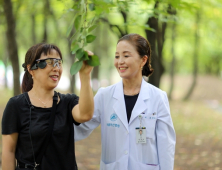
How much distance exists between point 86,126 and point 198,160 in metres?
5.71

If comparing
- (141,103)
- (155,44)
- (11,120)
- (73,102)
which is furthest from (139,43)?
→ (155,44)

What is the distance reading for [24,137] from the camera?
254 centimetres

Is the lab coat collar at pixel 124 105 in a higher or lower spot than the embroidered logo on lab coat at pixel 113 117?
higher

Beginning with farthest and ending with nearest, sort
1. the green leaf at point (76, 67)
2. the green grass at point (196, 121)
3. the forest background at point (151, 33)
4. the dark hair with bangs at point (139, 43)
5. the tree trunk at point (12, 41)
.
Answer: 1. the green grass at point (196, 121)
2. the tree trunk at point (12, 41)
3. the forest background at point (151, 33)
4. the dark hair with bangs at point (139, 43)
5. the green leaf at point (76, 67)

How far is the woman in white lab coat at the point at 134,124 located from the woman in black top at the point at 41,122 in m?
0.31

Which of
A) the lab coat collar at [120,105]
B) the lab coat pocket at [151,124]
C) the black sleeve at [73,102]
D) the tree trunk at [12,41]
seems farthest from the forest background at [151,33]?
the lab coat pocket at [151,124]

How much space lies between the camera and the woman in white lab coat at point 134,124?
112 inches

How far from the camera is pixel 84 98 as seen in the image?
2402 mm

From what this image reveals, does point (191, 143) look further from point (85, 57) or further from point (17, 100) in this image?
point (85, 57)

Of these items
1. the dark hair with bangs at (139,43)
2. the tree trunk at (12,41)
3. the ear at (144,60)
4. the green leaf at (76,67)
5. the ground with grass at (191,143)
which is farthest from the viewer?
the ground with grass at (191,143)

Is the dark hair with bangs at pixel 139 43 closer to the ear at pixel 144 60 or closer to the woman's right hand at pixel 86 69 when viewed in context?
the ear at pixel 144 60

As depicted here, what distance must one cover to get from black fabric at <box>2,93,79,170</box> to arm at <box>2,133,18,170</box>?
0.12 ft

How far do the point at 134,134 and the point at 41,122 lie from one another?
858 millimetres

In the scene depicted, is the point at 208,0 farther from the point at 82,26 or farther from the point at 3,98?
the point at 3,98
